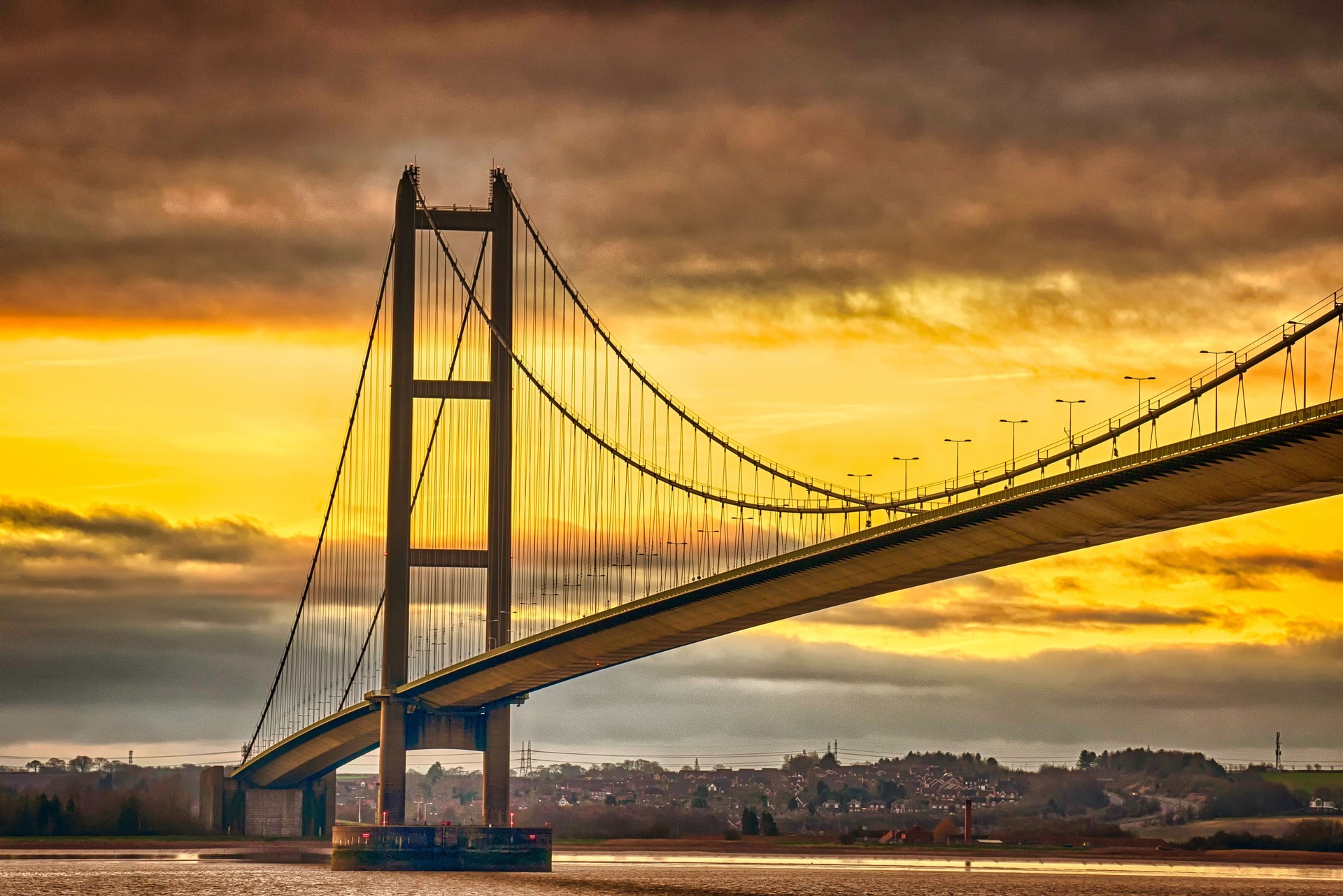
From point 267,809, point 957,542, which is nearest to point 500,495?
point 957,542

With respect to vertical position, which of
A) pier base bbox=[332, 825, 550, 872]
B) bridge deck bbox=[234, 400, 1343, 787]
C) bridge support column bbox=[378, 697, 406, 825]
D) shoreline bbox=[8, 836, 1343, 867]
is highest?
bridge deck bbox=[234, 400, 1343, 787]

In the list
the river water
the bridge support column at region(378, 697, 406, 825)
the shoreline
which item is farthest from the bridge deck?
the shoreline

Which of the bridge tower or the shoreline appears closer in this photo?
the bridge tower

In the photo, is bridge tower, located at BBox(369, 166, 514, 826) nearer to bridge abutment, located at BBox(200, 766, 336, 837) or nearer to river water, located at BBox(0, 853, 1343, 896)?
river water, located at BBox(0, 853, 1343, 896)

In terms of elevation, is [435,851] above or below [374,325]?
below

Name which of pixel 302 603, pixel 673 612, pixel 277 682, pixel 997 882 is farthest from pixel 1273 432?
pixel 277 682

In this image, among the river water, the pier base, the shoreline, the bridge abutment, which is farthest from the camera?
the bridge abutment

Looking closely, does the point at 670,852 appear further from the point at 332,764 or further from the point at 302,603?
the point at 302,603
